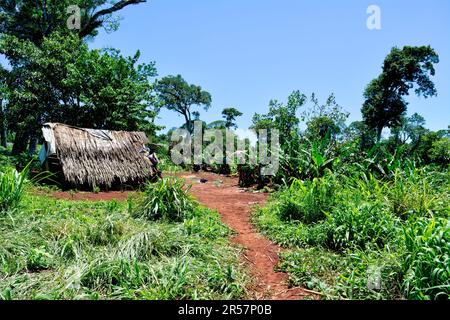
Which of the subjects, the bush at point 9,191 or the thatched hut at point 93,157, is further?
the thatched hut at point 93,157

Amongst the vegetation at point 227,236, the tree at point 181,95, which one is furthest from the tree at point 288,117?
the tree at point 181,95

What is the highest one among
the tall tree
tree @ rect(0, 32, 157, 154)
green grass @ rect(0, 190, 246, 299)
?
the tall tree

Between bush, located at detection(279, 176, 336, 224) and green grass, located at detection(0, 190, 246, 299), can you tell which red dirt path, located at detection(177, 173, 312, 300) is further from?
bush, located at detection(279, 176, 336, 224)

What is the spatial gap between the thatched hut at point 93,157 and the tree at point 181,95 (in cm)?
2447

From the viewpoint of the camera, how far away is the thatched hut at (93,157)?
27.0ft

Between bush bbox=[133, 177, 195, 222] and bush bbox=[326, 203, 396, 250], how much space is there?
2.33 m

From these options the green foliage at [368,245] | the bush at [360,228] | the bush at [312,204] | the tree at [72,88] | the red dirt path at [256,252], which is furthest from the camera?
the tree at [72,88]

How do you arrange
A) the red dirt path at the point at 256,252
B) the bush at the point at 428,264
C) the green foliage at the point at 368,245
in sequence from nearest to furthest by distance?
1. the bush at the point at 428,264
2. the green foliage at the point at 368,245
3. the red dirt path at the point at 256,252

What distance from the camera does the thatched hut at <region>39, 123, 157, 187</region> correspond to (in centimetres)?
824

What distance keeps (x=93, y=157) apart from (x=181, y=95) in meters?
26.6

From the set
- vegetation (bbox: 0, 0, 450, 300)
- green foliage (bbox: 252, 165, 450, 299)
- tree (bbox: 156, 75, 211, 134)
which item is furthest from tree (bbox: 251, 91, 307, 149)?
tree (bbox: 156, 75, 211, 134)

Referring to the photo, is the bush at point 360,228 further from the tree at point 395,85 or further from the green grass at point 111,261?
the tree at point 395,85
